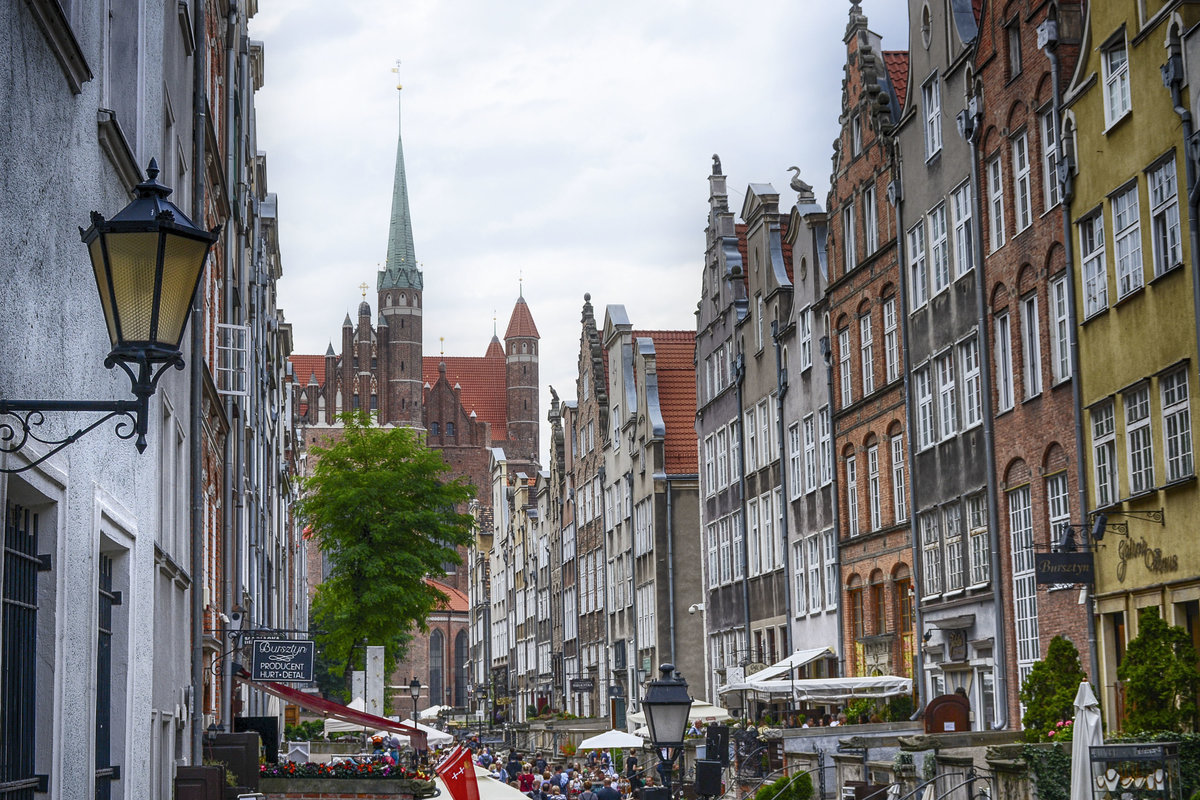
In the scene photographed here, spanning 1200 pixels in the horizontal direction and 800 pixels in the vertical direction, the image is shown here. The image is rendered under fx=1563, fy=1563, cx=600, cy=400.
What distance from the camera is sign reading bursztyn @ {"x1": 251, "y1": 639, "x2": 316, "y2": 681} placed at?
24203mm

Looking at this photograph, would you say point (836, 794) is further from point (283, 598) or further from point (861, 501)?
point (283, 598)

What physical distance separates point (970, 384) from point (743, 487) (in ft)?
46.4

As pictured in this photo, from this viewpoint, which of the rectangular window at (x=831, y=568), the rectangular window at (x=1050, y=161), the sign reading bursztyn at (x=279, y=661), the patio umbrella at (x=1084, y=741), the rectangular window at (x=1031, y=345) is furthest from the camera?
the rectangular window at (x=831, y=568)

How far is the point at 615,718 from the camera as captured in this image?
2100 inches

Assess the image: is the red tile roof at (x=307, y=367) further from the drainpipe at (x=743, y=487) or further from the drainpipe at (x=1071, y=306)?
the drainpipe at (x=1071, y=306)

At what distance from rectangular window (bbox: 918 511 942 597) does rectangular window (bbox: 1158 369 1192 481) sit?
28.7 ft

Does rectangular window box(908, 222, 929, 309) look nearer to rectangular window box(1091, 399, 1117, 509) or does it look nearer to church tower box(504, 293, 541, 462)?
rectangular window box(1091, 399, 1117, 509)

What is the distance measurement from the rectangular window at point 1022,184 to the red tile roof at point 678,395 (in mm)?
23634

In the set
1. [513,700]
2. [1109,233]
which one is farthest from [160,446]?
[513,700]

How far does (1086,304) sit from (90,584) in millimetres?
16407

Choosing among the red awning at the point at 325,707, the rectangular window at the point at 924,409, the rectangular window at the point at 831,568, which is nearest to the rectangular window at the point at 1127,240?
the rectangular window at the point at 924,409

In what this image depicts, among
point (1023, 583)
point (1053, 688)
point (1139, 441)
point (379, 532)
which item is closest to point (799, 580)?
point (1023, 583)

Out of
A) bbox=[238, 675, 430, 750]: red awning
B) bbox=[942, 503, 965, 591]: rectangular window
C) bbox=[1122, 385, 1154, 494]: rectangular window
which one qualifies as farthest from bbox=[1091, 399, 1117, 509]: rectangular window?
bbox=[238, 675, 430, 750]: red awning

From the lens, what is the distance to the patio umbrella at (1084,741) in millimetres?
14797
